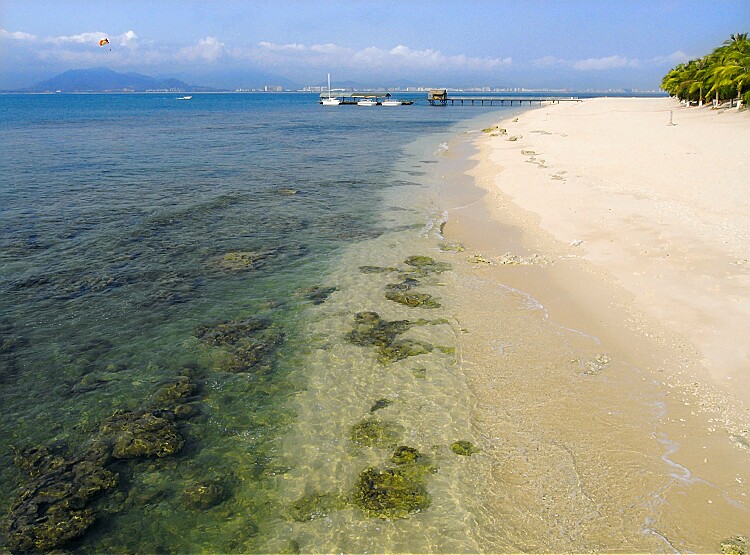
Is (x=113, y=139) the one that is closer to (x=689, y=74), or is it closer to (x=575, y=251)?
(x=575, y=251)

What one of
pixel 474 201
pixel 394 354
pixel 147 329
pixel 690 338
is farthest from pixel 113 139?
pixel 690 338

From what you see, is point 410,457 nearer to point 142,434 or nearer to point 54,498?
point 142,434

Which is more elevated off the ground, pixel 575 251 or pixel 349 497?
pixel 575 251

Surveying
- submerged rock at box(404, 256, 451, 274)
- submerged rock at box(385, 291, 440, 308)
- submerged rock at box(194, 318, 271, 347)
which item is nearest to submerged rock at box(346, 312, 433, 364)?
submerged rock at box(385, 291, 440, 308)

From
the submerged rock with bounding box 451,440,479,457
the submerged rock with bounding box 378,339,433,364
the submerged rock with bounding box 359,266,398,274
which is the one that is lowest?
the submerged rock with bounding box 451,440,479,457

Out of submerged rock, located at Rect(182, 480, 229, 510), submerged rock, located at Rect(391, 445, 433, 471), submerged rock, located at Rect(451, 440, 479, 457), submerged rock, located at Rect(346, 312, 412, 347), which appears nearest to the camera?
submerged rock, located at Rect(182, 480, 229, 510)

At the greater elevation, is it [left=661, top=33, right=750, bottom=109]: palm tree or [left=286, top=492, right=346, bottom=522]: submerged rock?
[left=661, top=33, right=750, bottom=109]: palm tree

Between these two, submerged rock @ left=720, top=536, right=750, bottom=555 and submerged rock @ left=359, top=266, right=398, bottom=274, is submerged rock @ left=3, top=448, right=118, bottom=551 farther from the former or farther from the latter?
submerged rock @ left=359, top=266, right=398, bottom=274

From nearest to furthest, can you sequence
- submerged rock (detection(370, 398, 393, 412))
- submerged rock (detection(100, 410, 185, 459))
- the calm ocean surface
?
the calm ocean surface, submerged rock (detection(100, 410, 185, 459)), submerged rock (detection(370, 398, 393, 412))
